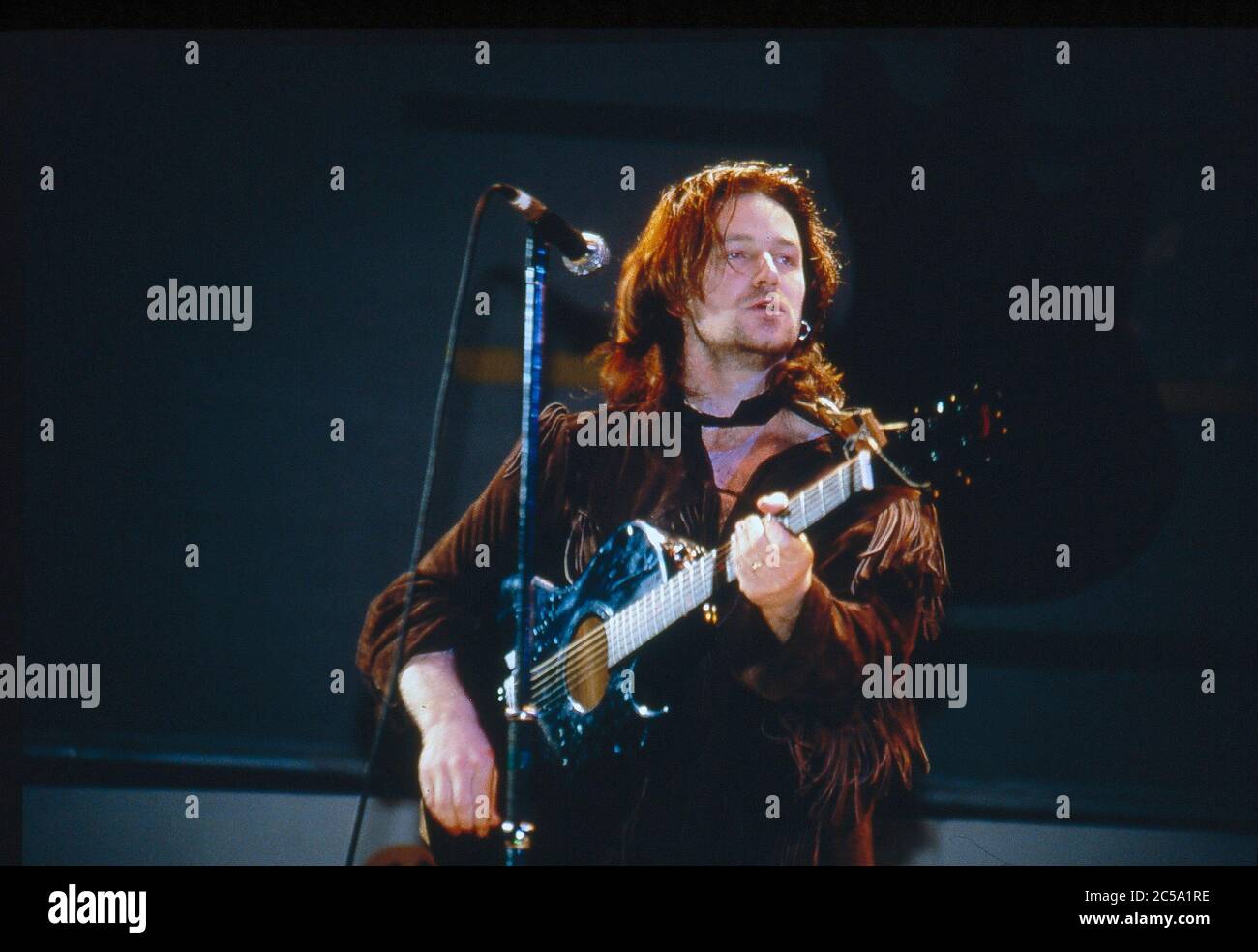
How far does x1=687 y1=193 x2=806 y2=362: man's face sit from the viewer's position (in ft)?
8.10

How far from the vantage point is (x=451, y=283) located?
2584mm

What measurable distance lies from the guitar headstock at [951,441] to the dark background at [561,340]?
35 millimetres

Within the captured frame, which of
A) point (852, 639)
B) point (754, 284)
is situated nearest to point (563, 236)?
point (754, 284)

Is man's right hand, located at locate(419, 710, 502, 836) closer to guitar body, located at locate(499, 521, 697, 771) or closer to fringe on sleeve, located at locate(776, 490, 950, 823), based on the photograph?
guitar body, located at locate(499, 521, 697, 771)

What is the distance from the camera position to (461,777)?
247 cm

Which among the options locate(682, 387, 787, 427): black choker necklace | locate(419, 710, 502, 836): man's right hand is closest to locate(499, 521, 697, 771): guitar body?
locate(419, 710, 502, 836): man's right hand

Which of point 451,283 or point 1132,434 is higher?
point 451,283

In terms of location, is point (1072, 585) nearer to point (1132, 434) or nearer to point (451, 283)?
point (1132, 434)

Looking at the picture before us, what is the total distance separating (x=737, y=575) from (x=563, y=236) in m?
0.74

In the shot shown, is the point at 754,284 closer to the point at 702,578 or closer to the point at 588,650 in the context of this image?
the point at 702,578

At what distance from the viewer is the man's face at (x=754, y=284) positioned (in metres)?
2.47

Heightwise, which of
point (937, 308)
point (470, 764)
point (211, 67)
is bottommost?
point (470, 764)
